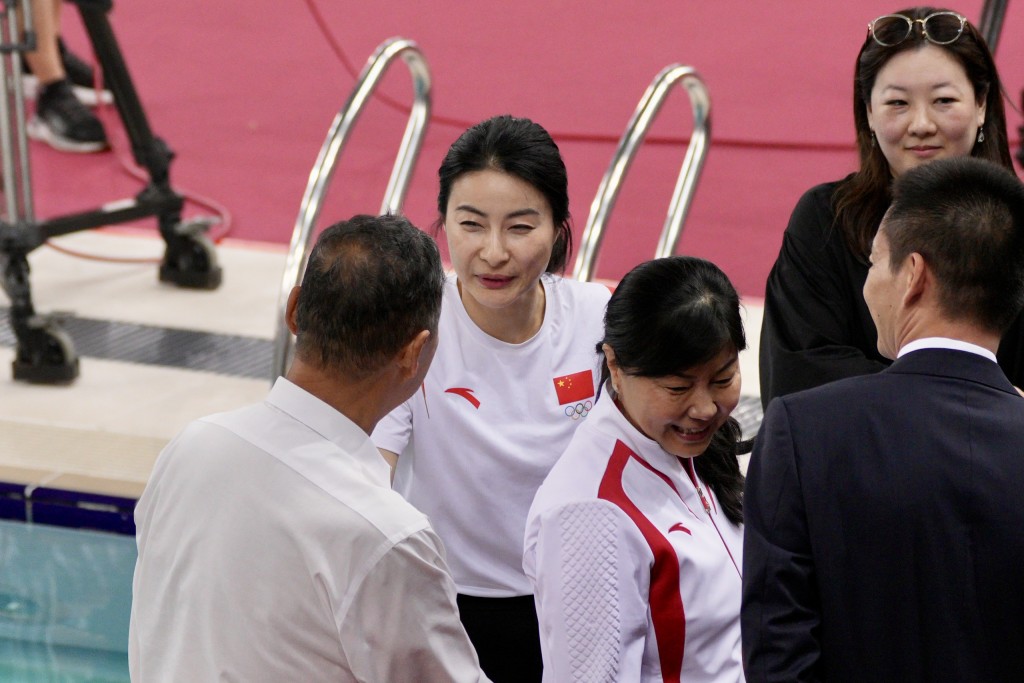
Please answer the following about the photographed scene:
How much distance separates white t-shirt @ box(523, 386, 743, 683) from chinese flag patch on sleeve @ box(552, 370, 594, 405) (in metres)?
0.41

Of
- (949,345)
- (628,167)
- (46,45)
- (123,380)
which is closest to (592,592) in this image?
(949,345)

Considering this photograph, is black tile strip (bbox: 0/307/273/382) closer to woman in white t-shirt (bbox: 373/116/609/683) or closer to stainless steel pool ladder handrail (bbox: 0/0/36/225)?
stainless steel pool ladder handrail (bbox: 0/0/36/225)

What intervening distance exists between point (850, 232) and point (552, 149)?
1.91 ft

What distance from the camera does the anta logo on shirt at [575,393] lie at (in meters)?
2.38

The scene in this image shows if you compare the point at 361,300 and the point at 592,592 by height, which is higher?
the point at 361,300

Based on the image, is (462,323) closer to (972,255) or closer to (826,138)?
(972,255)

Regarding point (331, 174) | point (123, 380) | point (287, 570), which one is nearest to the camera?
point (287, 570)

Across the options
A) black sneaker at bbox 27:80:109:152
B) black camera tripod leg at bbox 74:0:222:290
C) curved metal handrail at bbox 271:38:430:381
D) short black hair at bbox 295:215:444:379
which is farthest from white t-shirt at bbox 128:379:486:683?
black sneaker at bbox 27:80:109:152

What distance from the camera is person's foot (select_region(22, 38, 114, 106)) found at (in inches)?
305

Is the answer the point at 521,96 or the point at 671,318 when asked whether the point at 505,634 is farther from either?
the point at 521,96

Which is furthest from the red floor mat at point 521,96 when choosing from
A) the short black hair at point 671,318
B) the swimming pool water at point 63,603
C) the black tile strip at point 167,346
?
the short black hair at point 671,318

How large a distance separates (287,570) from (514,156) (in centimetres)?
104

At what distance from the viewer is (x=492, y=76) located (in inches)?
318

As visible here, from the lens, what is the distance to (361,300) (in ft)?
5.50
